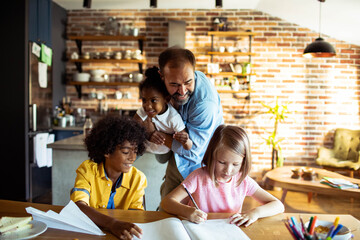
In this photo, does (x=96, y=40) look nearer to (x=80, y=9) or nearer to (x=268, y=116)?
(x=80, y=9)

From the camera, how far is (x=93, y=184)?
143cm

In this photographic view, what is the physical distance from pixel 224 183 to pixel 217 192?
5cm

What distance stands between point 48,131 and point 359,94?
4.44m

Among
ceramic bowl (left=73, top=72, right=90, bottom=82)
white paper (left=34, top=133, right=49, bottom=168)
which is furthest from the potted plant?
white paper (left=34, top=133, right=49, bottom=168)

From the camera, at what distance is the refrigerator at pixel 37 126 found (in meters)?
3.70

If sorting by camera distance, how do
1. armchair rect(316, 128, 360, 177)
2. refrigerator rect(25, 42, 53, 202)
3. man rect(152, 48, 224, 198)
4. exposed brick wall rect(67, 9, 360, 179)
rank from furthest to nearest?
1. exposed brick wall rect(67, 9, 360, 179)
2. armchair rect(316, 128, 360, 177)
3. refrigerator rect(25, 42, 53, 202)
4. man rect(152, 48, 224, 198)

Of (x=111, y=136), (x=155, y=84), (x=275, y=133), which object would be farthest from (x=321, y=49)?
(x=111, y=136)

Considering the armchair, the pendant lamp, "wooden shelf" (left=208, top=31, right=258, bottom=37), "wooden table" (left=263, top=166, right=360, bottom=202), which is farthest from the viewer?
"wooden shelf" (left=208, top=31, right=258, bottom=37)

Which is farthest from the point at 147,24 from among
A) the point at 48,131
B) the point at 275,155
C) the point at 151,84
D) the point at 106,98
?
the point at 151,84

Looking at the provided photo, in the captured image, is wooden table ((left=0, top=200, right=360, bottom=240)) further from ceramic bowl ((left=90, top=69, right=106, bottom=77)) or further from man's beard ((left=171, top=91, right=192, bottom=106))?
→ ceramic bowl ((left=90, top=69, right=106, bottom=77))

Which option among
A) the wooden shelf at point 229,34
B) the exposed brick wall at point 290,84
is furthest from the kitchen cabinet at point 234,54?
the exposed brick wall at point 290,84

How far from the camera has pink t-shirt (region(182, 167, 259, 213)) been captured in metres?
1.42

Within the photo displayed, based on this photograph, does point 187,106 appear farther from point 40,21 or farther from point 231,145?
point 40,21

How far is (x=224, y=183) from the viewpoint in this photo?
143 centimetres
